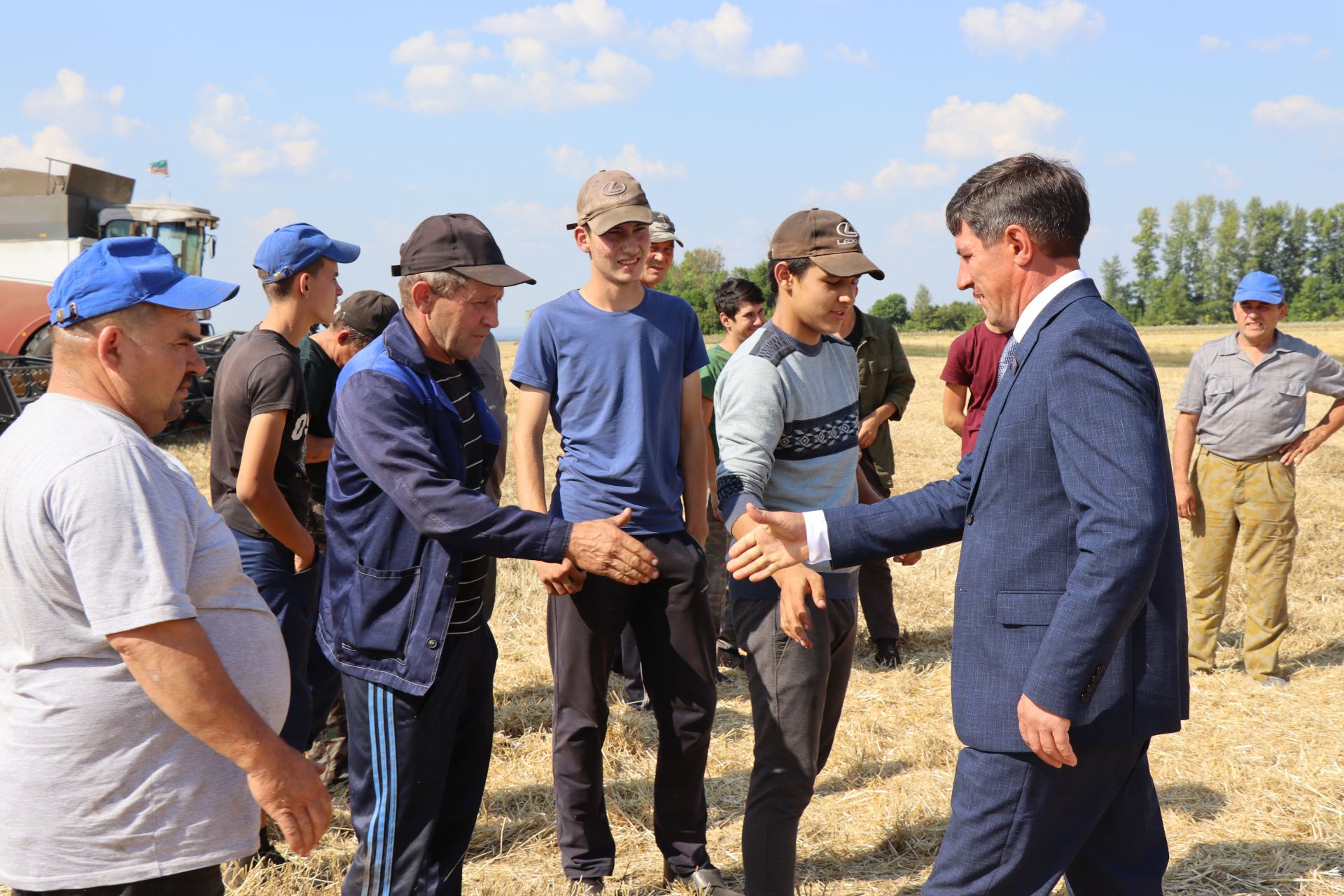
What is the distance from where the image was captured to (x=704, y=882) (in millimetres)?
3660

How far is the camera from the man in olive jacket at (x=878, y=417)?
6344 millimetres

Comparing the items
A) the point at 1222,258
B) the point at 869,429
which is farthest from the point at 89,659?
the point at 1222,258

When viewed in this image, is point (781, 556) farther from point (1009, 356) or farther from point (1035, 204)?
point (1035, 204)

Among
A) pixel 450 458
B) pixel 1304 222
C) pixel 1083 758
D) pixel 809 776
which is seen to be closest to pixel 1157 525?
pixel 1083 758

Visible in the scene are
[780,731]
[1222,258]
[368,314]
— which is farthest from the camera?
[1222,258]

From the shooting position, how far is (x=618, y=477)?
366 cm

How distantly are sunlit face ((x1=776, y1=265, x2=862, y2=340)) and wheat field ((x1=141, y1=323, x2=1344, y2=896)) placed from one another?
77.8 inches

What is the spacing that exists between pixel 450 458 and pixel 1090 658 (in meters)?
1.73

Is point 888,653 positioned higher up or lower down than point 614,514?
lower down

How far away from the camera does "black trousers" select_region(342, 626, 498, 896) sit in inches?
111

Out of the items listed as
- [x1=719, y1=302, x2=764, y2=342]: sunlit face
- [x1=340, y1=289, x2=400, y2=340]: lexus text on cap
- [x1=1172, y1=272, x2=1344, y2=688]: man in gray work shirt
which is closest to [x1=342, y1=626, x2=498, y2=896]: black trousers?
[x1=340, y1=289, x2=400, y2=340]: lexus text on cap

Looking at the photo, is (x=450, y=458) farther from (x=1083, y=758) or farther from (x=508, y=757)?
(x=508, y=757)

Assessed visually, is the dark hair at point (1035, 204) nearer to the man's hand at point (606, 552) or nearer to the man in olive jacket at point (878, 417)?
the man's hand at point (606, 552)

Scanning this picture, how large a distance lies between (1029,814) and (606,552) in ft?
4.16
